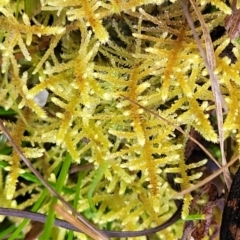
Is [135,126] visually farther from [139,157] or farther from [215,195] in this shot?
[215,195]

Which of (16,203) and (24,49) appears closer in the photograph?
(24,49)

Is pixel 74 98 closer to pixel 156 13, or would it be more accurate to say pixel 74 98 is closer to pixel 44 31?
pixel 44 31

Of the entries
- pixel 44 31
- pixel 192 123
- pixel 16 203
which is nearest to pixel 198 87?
pixel 192 123

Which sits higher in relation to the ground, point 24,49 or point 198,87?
point 24,49

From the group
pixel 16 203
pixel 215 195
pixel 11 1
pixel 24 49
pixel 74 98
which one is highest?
pixel 11 1

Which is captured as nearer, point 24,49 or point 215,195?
point 24,49

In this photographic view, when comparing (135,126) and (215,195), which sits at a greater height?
(135,126)

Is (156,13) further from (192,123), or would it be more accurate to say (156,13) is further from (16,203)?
(16,203)

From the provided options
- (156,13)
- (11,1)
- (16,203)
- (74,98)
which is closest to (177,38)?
(156,13)
